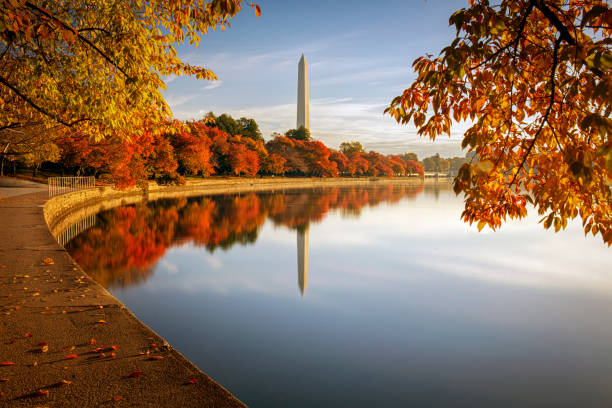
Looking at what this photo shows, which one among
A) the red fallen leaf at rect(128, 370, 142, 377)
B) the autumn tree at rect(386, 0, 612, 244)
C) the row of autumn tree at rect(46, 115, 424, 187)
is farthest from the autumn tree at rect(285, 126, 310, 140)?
the red fallen leaf at rect(128, 370, 142, 377)

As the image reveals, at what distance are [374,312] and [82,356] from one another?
5363 millimetres

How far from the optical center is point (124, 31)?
21.5ft

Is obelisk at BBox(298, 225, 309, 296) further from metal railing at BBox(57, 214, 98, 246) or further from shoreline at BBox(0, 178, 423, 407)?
metal railing at BBox(57, 214, 98, 246)

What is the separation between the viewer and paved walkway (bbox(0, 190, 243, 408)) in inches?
110

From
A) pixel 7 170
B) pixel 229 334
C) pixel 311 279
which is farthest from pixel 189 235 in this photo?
pixel 7 170

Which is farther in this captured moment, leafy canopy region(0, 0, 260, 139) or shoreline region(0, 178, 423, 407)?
leafy canopy region(0, 0, 260, 139)

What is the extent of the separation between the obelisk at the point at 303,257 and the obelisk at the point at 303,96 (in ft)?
255

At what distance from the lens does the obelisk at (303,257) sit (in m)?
9.81

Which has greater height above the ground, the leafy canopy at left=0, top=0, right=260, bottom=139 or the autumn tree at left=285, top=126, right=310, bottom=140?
the autumn tree at left=285, top=126, right=310, bottom=140

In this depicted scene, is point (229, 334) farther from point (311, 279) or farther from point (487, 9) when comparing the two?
point (487, 9)

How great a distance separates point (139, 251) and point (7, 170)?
33487 mm

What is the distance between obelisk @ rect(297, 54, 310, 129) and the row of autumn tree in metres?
3.72

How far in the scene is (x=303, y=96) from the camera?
9288 centimetres

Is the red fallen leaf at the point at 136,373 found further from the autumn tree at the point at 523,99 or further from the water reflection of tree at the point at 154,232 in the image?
the water reflection of tree at the point at 154,232
